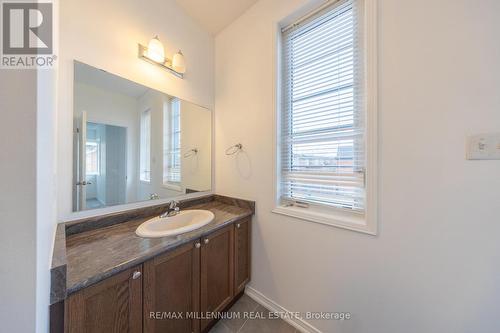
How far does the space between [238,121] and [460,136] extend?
4.87ft

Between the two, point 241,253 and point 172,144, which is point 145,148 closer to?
point 172,144

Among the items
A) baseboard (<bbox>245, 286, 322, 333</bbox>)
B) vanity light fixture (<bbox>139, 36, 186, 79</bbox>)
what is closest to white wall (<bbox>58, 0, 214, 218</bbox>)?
vanity light fixture (<bbox>139, 36, 186, 79</bbox>)

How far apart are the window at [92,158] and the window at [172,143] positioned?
477 millimetres

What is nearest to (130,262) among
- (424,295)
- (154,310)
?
(154,310)

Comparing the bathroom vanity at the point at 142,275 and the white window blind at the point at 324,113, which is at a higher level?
the white window blind at the point at 324,113

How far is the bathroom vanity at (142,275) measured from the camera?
0.71 m

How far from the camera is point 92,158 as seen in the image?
121 cm

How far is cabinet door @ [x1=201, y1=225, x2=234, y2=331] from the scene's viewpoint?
3.99ft

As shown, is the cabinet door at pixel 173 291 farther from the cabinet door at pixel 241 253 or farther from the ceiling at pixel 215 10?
the ceiling at pixel 215 10

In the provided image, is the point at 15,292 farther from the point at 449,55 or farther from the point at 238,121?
the point at 449,55

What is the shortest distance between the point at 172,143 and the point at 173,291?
1.18 metres

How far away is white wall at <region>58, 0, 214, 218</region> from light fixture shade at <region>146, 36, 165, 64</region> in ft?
0.23

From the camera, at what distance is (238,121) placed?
1.80 metres

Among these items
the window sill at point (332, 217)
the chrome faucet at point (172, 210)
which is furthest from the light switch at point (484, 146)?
the chrome faucet at point (172, 210)
